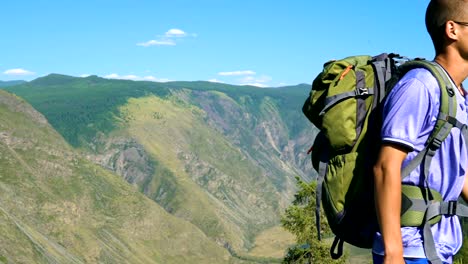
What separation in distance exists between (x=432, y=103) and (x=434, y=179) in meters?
0.51

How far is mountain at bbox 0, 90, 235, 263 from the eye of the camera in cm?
14425

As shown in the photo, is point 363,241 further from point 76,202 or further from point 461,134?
point 76,202

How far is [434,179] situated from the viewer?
162 inches

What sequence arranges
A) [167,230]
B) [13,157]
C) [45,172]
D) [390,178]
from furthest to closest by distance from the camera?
1. [167,230]
2. [45,172]
3. [13,157]
4. [390,178]

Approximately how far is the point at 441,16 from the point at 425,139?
84 centimetres

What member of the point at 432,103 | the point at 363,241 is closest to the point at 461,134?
the point at 432,103

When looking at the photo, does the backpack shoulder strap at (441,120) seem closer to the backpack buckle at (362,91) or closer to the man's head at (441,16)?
the man's head at (441,16)

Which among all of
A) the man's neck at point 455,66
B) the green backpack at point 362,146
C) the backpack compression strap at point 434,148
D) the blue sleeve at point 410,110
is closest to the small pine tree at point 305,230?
Answer: the green backpack at point 362,146

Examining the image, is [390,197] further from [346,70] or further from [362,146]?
[346,70]

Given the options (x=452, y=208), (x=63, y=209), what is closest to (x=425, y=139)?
(x=452, y=208)

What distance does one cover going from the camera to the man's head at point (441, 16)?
13.5 feet

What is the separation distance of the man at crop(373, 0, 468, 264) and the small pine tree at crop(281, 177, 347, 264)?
26.0 metres

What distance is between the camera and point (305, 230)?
30.8 metres

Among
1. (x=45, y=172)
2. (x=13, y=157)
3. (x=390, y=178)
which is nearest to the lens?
(x=390, y=178)
